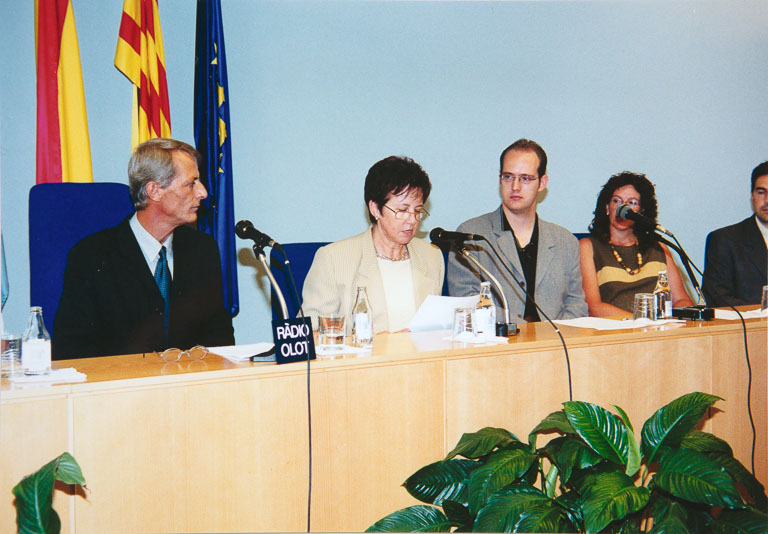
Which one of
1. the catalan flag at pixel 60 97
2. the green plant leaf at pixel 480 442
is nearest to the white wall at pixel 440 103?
the catalan flag at pixel 60 97

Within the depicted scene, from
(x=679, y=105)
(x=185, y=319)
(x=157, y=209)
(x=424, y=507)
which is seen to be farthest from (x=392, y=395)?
(x=679, y=105)

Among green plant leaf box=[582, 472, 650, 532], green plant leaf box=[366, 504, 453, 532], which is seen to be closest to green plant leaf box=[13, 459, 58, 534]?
green plant leaf box=[366, 504, 453, 532]

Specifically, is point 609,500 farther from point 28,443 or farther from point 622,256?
point 622,256

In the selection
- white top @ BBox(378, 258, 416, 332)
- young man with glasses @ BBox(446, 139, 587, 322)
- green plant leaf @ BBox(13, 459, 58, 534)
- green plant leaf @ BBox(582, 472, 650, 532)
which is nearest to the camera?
green plant leaf @ BBox(13, 459, 58, 534)

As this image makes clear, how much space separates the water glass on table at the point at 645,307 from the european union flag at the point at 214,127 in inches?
66.8

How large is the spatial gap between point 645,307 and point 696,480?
1012mm

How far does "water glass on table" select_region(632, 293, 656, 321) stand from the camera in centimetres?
237

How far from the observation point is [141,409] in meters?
1.50

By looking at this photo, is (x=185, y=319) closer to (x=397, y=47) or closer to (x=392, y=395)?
(x=392, y=395)

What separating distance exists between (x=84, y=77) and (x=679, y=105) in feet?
10.5

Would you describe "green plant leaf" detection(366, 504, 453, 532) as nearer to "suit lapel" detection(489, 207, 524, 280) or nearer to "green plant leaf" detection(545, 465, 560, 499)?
"green plant leaf" detection(545, 465, 560, 499)

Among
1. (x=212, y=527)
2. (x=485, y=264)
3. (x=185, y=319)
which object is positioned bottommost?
(x=212, y=527)

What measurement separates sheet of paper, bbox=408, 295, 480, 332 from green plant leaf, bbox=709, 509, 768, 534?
938 millimetres

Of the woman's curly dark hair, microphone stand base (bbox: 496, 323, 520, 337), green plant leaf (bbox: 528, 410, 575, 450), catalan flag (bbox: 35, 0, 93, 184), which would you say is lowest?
green plant leaf (bbox: 528, 410, 575, 450)
